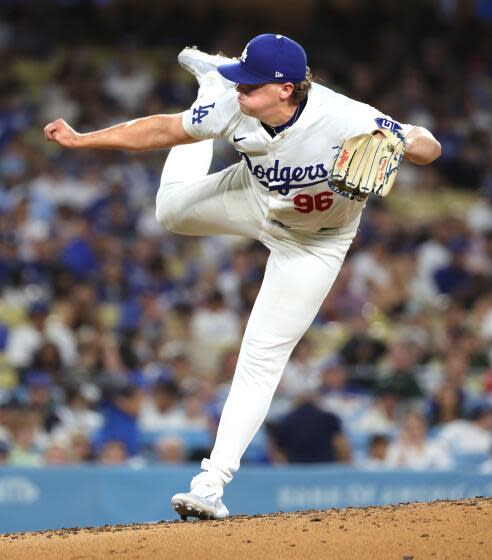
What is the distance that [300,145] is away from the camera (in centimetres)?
469

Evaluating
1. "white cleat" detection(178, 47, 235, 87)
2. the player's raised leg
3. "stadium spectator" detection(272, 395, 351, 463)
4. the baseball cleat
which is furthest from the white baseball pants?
"stadium spectator" detection(272, 395, 351, 463)

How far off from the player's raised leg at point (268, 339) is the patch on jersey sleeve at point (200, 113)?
68cm

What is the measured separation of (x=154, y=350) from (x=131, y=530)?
5.26 metres

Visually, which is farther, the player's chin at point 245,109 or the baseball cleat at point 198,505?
the baseball cleat at point 198,505

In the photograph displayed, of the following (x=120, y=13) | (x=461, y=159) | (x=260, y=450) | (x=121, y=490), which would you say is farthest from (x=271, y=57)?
(x=120, y=13)

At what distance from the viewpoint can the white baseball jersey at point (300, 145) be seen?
4688 millimetres

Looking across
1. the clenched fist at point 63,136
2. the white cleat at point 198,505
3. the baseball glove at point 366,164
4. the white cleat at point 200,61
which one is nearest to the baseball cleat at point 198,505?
the white cleat at point 198,505

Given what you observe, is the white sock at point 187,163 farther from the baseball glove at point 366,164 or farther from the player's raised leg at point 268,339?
the baseball glove at point 366,164

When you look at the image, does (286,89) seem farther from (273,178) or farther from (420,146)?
(420,146)

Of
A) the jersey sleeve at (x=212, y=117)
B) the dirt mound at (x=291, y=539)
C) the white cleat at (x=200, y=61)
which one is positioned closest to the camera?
the dirt mound at (x=291, y=539)

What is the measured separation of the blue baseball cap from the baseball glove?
40 cm

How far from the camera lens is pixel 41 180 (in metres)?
12.5

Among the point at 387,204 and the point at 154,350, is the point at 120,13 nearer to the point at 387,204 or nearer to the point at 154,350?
the point at 387,204

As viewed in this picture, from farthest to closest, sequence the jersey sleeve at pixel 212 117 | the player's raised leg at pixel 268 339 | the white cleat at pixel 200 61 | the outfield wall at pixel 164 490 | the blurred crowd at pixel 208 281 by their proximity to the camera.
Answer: the blurred crowd at pixel 208 281 → the outfield wall at pixel 164 490 → the white cleat at pixel 200 61 → the player's raised leg at pixel 268 339 → the jersey sleeve at pixel 212 117
